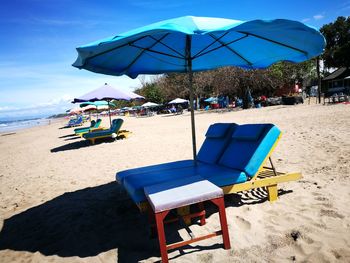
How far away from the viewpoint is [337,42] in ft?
167

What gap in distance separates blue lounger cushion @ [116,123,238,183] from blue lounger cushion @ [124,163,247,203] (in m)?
0.32

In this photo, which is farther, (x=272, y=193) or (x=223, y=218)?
(x=272, y=193)

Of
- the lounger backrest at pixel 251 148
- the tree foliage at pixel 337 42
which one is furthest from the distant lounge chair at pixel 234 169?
the tree foliage at pixel 337 42

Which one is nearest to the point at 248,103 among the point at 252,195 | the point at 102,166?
the point at 102,166

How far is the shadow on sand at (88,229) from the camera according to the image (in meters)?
3.21

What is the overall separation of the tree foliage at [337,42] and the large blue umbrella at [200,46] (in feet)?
168

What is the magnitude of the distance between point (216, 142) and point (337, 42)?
57.1m

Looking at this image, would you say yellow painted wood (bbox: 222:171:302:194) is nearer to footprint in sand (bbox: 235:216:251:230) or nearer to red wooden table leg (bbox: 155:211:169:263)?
footprint in sand (bbox: 235:216:251:230)

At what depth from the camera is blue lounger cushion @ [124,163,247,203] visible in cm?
343

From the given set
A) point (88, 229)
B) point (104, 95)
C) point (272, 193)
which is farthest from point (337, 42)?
point (88, 229)

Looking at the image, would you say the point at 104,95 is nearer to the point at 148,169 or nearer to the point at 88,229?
the point at 148,169

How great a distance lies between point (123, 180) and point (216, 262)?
1.87m

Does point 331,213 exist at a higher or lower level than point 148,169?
lower

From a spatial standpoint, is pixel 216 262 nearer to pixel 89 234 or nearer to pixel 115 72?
pixel 89 234
